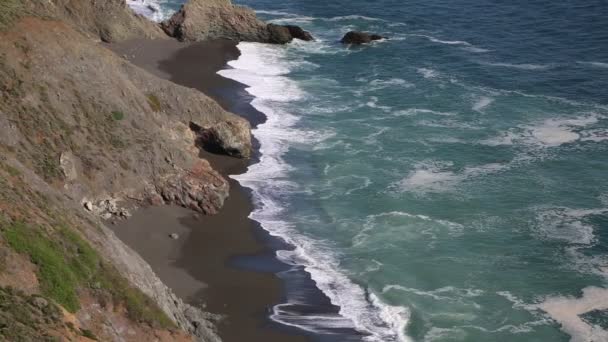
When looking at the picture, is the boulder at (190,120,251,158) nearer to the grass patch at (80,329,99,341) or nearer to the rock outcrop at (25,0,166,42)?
the rock outcrop at (25,0,166,42)

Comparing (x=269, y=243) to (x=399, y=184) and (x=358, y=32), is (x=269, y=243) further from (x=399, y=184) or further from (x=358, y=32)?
(x=358, y=32)

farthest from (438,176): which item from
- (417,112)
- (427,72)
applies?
(427,72)

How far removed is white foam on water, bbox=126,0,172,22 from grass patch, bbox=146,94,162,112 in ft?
131

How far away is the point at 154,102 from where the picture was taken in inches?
1895

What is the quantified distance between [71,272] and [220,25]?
53742 mm

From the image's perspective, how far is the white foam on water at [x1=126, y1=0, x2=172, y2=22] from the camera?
289 ft

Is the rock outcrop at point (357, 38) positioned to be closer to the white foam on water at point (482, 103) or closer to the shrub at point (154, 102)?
the white foam on water at point (482, 103)

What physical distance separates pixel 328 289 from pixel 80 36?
18784 millimetres

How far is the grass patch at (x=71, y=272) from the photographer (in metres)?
26.4

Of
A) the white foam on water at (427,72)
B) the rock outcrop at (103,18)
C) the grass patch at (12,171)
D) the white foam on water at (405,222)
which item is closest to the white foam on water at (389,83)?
the white foam on water at (427,72)

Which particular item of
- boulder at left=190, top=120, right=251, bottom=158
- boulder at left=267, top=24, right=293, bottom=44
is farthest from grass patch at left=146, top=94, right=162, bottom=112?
boulder at left=267, top=24, right=293, bottom=44

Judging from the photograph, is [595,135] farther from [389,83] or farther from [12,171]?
[12,171]

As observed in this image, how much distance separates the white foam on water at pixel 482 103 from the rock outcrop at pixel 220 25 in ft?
73.1

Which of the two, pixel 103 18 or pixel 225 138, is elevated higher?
pixel 103 18
